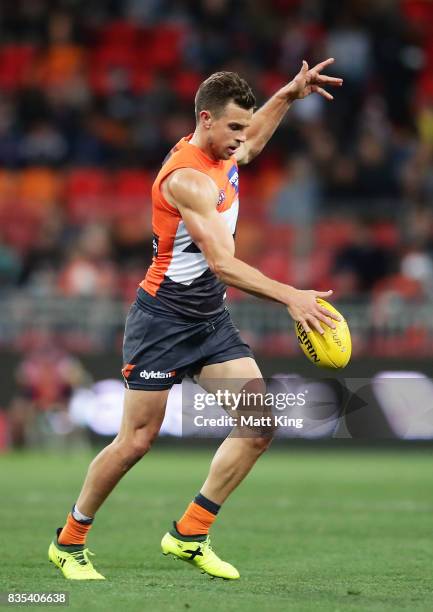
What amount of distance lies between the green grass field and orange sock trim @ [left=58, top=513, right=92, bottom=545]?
19cm

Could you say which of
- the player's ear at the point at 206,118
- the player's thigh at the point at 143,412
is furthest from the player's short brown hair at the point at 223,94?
the player's thigh at the point at 143,412

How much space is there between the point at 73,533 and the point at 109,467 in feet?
1.38

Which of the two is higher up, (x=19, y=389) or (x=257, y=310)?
(x=257, y=310)

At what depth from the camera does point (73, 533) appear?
6.76 meters

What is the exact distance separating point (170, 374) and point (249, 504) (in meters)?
4.06

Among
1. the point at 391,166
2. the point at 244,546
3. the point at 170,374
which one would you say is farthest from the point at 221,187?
the point at 391,166

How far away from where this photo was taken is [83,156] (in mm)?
19312

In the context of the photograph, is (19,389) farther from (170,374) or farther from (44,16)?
(170,374)

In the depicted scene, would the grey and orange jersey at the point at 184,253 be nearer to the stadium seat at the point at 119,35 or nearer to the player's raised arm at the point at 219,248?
the player's raised arm at the point at 219,248

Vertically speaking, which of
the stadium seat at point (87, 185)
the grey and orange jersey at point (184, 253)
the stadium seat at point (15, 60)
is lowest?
the grey and orange jersey at point (184, 253)

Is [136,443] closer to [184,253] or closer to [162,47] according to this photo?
[184,253]

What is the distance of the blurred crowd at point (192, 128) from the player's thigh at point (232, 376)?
9164 millimetres

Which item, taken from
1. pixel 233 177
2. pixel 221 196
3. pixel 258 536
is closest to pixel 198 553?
pixel 258 536

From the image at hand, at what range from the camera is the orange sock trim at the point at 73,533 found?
22.1ft
